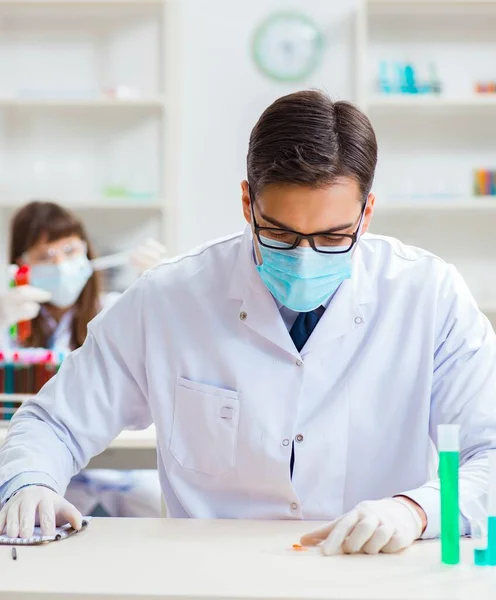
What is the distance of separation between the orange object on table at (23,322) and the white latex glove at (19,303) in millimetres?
141

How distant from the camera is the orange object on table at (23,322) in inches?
107

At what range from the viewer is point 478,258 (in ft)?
12.7

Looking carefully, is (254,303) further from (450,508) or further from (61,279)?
(61,279)

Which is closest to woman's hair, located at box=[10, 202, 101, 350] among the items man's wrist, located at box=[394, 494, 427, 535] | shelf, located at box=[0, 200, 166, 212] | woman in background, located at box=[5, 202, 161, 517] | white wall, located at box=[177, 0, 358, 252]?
woman in background, located at box=[5, 202, 161, 517]

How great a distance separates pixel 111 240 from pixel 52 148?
49 cm

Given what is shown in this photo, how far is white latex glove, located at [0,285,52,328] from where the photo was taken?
2.53 meters

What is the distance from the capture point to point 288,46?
3.90 metres

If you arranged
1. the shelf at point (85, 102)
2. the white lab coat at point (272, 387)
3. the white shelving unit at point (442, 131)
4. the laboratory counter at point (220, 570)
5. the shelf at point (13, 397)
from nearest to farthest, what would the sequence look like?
the laboratory counter at point (220, 570)
the white lab coat at point (272, 387)
the shelf at point (13, 397)
the shelf at point (85, 102)
the white shelving unit at point (442, 131)

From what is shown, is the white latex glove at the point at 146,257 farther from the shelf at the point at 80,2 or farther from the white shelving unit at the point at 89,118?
the shelf at the point at 80,2

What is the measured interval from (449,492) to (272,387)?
0.45m

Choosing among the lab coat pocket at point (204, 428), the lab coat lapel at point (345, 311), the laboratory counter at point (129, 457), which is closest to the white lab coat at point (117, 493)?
the laboratory counter at point (129, 457)

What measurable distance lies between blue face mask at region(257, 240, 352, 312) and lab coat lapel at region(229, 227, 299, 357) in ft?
0.15

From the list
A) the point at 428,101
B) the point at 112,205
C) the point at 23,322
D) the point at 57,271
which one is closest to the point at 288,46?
the point at 428,101

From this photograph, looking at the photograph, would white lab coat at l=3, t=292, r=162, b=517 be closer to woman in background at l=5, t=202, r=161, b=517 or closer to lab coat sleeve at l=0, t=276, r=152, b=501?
woman in background at l=5, t=202, r=161, b=517
